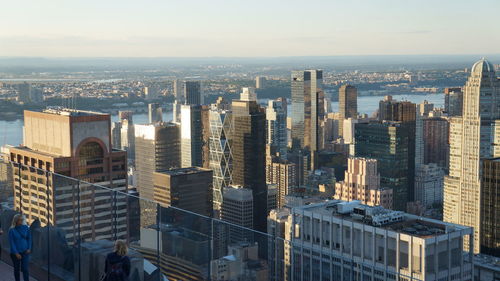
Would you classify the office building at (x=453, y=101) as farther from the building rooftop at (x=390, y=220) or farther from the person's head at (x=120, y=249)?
the person's head at (x=120, y=249)

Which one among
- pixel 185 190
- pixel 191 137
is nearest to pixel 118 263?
pixel 185 190

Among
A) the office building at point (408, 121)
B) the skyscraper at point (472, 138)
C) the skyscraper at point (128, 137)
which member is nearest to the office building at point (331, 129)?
the office building at point (408, 121)

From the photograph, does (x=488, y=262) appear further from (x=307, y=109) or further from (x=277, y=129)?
(x=307, y=109)

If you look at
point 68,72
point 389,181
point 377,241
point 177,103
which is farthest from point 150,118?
point 377,241

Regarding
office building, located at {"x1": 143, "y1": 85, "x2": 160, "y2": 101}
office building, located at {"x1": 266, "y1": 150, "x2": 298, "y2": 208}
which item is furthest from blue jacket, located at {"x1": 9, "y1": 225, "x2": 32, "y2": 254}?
office building, located at {"x1": 143, "y1": 85, "x2": 160, "y2": 101}

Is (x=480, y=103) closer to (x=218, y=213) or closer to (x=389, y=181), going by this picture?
(x=389, y=181)
